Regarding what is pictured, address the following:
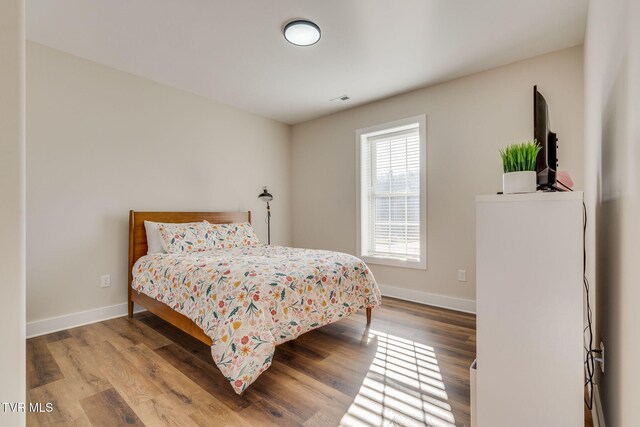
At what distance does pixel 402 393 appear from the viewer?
1.77 meters

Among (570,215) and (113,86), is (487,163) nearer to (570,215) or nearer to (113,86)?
(570,215)

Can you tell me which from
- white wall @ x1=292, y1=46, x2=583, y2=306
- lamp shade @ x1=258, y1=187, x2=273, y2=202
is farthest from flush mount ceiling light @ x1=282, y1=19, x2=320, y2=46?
lamp shade @ x1=258, y1=187, x2=273, y2=202

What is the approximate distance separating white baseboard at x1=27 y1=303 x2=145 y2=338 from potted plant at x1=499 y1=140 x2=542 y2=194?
3.54m

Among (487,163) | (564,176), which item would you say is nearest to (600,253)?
(564,176)

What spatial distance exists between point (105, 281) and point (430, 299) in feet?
11.4

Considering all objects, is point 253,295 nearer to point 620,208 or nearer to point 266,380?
point 266,380

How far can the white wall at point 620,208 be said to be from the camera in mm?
852

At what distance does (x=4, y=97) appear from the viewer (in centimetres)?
69

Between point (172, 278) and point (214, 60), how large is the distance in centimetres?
207

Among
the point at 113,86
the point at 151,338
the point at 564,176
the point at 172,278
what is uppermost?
the point at 113,86

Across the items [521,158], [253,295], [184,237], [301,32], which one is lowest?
[253,295]

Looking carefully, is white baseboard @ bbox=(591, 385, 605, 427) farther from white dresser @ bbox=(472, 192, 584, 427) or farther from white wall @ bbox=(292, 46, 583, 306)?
white wall @ bbox=(292, 46, 583, 306)

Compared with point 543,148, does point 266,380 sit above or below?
A: below

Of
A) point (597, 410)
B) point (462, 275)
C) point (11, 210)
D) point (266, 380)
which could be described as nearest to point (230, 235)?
point (266, 380)
